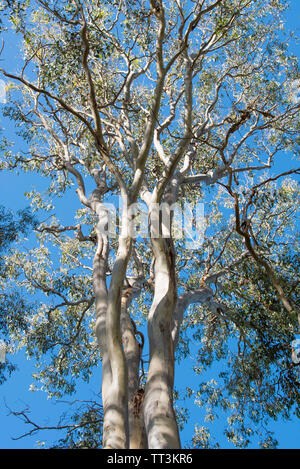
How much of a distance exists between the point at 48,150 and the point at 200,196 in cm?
319

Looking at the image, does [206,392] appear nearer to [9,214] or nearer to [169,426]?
[9,214]

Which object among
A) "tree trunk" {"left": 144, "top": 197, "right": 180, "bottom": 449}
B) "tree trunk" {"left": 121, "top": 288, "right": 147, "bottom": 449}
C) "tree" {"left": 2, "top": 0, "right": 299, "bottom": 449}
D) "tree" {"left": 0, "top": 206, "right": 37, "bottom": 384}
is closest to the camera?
"tree trunk" {"left": 144, "top": 197, "right": 180, "bottom": 449}

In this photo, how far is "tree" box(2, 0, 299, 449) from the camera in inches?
213

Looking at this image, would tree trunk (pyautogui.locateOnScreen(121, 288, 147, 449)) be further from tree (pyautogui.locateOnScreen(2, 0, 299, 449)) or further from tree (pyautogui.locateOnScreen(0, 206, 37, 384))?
tree (pyautogui.locateOnScreen(0, 206, 37, 384))

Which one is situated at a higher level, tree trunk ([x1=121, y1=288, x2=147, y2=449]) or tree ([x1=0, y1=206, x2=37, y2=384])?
tree ([x1=0, y1=206, x2=37, y2=384])

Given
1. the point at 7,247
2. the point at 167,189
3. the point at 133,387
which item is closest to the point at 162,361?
the point at 133,387

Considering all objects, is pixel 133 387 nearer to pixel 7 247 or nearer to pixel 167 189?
pixel 167 189

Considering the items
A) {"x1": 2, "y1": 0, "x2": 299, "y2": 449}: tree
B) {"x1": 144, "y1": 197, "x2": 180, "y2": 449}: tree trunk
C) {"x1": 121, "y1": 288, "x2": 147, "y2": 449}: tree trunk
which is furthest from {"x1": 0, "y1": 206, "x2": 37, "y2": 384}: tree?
{"x1": 144, "y1": 197, "x2": 180, "y2": 449}: tree trunk

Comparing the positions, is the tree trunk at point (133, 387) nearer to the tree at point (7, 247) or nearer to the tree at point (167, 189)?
the tree at point (167, 189)

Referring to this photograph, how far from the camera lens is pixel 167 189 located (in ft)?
19.0

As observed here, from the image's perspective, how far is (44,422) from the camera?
5.56 m
